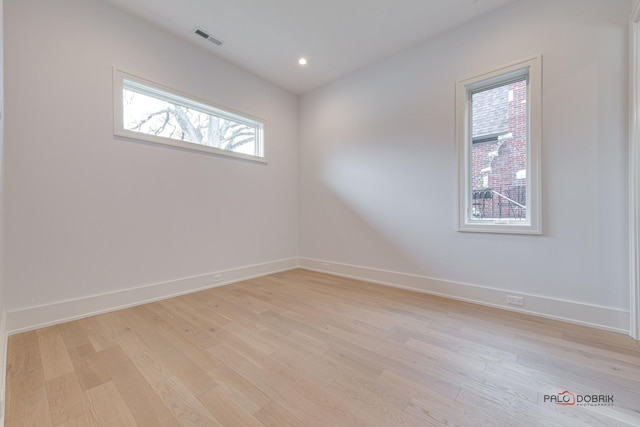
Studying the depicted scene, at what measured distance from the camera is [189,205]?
3.14 m

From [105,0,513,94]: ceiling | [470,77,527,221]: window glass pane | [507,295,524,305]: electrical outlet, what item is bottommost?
[507,295,524,305]: electrical outlet

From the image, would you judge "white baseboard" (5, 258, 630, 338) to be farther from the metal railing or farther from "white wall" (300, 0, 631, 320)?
the metal railing

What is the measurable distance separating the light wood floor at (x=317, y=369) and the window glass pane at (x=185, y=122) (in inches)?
80.0

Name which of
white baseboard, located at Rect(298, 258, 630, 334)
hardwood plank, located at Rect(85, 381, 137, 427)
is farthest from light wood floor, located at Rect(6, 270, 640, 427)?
white baseboard, located at Rect(298, 258, 630, 334)

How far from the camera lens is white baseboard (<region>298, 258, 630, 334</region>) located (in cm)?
210

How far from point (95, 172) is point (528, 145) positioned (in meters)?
4.27

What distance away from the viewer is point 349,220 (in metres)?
3.88

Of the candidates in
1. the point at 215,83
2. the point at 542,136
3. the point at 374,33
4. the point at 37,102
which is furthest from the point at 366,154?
the point at 37,102

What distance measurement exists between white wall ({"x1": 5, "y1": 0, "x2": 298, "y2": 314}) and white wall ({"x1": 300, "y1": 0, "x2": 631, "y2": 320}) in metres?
1.68

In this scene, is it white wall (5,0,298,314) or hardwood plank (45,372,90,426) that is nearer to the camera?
hardwood plank (45,372,90,426)

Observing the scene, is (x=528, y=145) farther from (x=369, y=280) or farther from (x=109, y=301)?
(x=109, y=301)

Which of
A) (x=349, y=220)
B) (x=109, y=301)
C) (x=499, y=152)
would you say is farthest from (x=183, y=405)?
(x=499, y=152)

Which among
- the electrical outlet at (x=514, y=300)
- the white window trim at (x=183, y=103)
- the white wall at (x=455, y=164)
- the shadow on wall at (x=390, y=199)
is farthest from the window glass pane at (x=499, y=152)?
the white window trim at (x=183, y=103)

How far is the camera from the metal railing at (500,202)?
256cm
